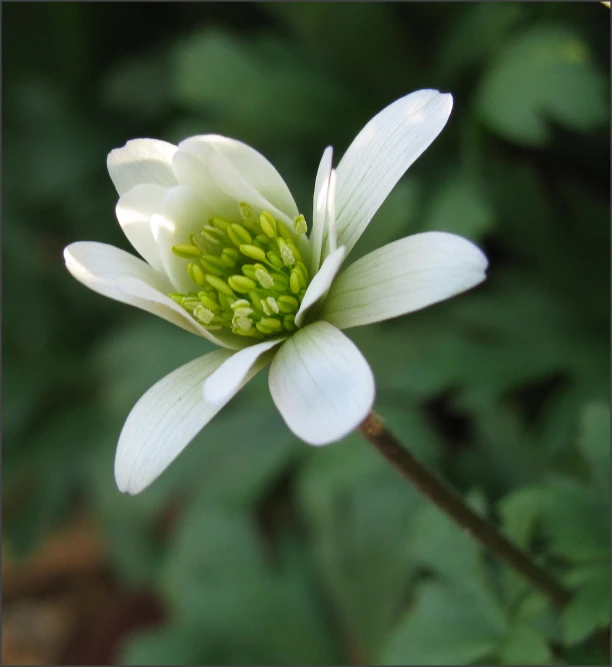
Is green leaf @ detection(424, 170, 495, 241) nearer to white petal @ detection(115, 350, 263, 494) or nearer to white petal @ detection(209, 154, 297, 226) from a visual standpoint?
white petal @ detection(209, 154, 297, 226)

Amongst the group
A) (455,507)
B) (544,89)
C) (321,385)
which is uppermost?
(321,385)

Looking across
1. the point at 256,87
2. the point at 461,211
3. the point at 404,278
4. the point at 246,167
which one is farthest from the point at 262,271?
the point at 256,87

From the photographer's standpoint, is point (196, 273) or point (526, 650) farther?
point (526, 650)

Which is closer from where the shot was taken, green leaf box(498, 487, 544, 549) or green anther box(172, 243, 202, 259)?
green anther box(172, 243, 202, 259)

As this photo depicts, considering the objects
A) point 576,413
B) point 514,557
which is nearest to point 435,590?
point 514,557

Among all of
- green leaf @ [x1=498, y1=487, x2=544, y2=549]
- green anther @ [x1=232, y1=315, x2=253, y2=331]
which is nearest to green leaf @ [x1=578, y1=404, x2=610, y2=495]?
green leaf @ [x1=498, y1=487, x2=544, y2=549]

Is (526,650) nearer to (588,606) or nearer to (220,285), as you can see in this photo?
(588,606)

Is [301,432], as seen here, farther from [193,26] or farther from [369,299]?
[193,26]
